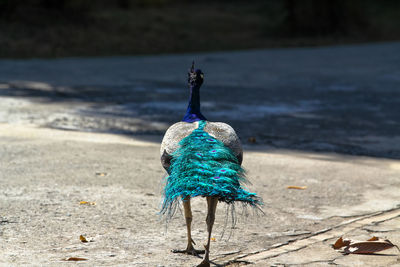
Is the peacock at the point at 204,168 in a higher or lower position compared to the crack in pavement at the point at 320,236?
higher

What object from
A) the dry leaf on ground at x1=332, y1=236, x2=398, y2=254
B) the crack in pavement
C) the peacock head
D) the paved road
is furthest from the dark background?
the dry leaf on ground at x1=332, y1=236, x2=398, y2=254

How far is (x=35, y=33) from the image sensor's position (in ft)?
63.8

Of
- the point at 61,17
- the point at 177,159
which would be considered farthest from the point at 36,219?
the point at 61,17

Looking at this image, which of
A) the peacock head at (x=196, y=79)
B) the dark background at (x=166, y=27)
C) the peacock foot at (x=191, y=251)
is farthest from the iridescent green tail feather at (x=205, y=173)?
the dark background at (x=166, y=27)

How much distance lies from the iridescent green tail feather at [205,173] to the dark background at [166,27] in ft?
45.8

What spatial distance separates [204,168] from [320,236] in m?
1.41

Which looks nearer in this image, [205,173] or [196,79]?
[205,173]

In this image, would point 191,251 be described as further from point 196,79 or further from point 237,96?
point 237,96

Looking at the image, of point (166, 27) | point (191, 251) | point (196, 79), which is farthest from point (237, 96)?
point (166, 27)

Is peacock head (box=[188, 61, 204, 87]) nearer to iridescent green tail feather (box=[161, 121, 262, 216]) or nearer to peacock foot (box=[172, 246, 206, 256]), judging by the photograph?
iridescent green tail feather (box=[161, 121, 262, 216])

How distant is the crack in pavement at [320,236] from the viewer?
14.3 ft

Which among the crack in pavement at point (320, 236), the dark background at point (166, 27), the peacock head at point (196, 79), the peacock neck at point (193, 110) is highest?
the dark background at point (166, 27)

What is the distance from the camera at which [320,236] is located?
481 cm

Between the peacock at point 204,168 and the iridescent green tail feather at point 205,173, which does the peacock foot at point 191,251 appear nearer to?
the peacock at point 204,168
